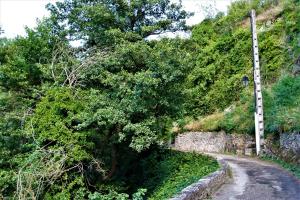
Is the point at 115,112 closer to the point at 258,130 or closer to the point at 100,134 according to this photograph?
the point at 100,134

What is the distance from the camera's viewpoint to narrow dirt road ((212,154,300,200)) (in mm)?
9781

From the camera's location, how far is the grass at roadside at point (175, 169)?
46.9 ft

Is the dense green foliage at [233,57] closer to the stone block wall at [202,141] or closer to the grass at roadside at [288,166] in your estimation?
the stone block wall at [202,141]

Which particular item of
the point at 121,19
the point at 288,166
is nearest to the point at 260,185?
the point at 288,166

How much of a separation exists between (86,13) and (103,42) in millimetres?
1501

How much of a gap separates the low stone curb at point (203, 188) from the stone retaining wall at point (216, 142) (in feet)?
32.4

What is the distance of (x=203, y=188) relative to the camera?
9.62m

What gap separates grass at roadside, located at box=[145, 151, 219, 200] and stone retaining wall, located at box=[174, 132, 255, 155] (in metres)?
4.97

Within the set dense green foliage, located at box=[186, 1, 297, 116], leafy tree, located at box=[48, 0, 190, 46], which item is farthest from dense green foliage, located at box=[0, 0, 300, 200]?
dense green foliage, located at box=[186, 1, 297, 116]

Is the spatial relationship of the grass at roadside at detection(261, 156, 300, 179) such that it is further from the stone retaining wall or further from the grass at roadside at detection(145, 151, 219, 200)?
the stone retaining wall

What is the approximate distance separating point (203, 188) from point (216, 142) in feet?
51.6

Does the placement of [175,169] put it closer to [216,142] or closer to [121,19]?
[121,19]

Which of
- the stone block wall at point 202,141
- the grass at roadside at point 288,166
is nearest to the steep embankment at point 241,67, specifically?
the stone block wall at point 202,141

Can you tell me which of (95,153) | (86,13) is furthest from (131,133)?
(86,13)
